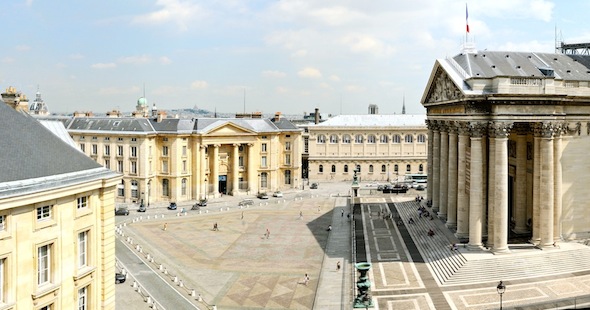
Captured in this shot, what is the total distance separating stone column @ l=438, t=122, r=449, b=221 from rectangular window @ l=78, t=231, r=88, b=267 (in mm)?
47853

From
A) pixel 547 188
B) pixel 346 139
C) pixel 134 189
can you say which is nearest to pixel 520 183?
pixel 547 188

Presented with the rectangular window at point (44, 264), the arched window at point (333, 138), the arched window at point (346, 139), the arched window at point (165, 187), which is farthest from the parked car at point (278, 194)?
the rectangular window at point (44, 264)

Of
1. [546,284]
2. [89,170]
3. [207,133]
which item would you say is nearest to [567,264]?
[546,284]

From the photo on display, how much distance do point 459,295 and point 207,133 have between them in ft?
221

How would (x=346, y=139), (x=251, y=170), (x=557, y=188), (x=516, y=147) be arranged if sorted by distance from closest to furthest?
(x=557, y=188), (x=516, y=147), (x=251, y=170), (x=346, y=139)

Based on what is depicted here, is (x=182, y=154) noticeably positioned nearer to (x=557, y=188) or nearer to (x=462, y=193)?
(x=462, y=193)

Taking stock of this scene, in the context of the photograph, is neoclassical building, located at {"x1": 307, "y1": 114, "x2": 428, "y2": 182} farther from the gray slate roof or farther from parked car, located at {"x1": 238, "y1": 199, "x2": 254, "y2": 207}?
the gray slate roof

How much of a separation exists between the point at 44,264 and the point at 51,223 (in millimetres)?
2028

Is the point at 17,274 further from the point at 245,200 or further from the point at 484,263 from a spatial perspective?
the point at 245,200

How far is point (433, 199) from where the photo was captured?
243 ft

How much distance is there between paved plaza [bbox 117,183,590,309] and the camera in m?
44.1

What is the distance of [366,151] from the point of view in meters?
129

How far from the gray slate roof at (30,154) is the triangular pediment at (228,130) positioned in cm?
7400

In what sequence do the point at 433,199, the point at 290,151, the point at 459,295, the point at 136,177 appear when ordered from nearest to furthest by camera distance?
the point at 459,295, the point at 433,199, the point at 136,177, the point at 290,151
